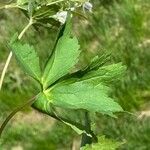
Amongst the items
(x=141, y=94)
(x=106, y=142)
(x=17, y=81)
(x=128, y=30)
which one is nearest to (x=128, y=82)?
(x=141, y=94)

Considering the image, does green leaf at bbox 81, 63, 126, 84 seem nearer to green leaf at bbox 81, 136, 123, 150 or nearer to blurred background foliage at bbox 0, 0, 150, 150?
green leaf at bbox 81, 136, 123, 150

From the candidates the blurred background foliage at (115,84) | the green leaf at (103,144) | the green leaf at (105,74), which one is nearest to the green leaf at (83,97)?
the green leaf at (105,74)

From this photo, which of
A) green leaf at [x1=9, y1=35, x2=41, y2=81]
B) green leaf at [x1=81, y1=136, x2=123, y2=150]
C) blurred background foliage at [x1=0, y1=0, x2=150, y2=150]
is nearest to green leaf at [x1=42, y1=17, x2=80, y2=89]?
green leaf at [x1=9, y1=35, x2=41, y2=81]

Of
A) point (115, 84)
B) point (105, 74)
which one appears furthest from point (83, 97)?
point (115, 84)

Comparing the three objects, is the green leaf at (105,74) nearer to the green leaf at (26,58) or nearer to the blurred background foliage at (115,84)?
the green leaf at (26,58)

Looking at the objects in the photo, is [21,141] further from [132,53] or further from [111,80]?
[111,80]
